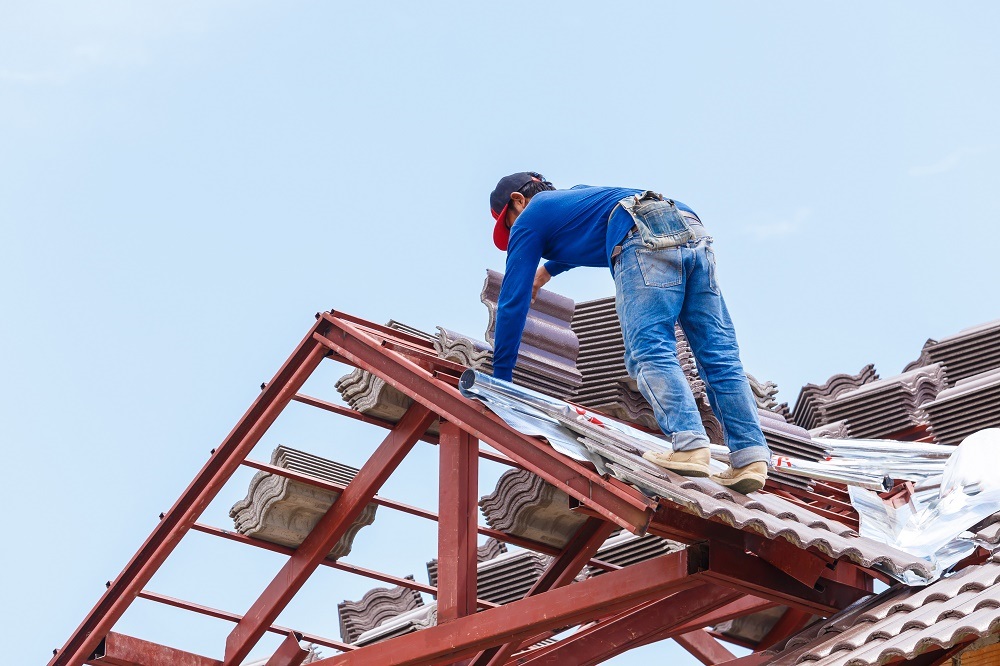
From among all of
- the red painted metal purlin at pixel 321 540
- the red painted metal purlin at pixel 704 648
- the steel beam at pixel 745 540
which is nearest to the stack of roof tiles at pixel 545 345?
the red painted metal purlin at pixel 321 540

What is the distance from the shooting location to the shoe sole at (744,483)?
10.0 m

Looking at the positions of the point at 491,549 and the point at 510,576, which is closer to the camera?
the point at 510,576

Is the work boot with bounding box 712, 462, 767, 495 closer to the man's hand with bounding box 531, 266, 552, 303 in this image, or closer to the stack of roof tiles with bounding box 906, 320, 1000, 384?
the man's hand with bounding box 531, 266, 552, 303

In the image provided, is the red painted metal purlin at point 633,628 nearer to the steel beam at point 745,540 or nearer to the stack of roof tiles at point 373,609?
the steel beam at point 745,540

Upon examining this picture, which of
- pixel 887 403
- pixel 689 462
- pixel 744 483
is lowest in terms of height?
pixel 689 462

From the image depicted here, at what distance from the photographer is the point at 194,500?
1182 cm

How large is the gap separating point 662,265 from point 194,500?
3.60m

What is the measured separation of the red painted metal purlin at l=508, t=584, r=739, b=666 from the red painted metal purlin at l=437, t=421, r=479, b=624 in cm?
112

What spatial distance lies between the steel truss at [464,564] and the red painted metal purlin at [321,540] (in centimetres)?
1

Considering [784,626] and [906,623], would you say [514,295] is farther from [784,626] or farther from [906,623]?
[784,626]

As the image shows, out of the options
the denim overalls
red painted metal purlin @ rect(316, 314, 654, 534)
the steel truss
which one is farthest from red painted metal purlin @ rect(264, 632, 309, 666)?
the denim overalls

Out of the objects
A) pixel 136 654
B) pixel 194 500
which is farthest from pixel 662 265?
pixel 136 654

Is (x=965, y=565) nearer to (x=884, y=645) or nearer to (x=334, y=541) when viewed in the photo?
(x=884, y=645)

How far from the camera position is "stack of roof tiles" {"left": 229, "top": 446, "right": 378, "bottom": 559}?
1218cm
